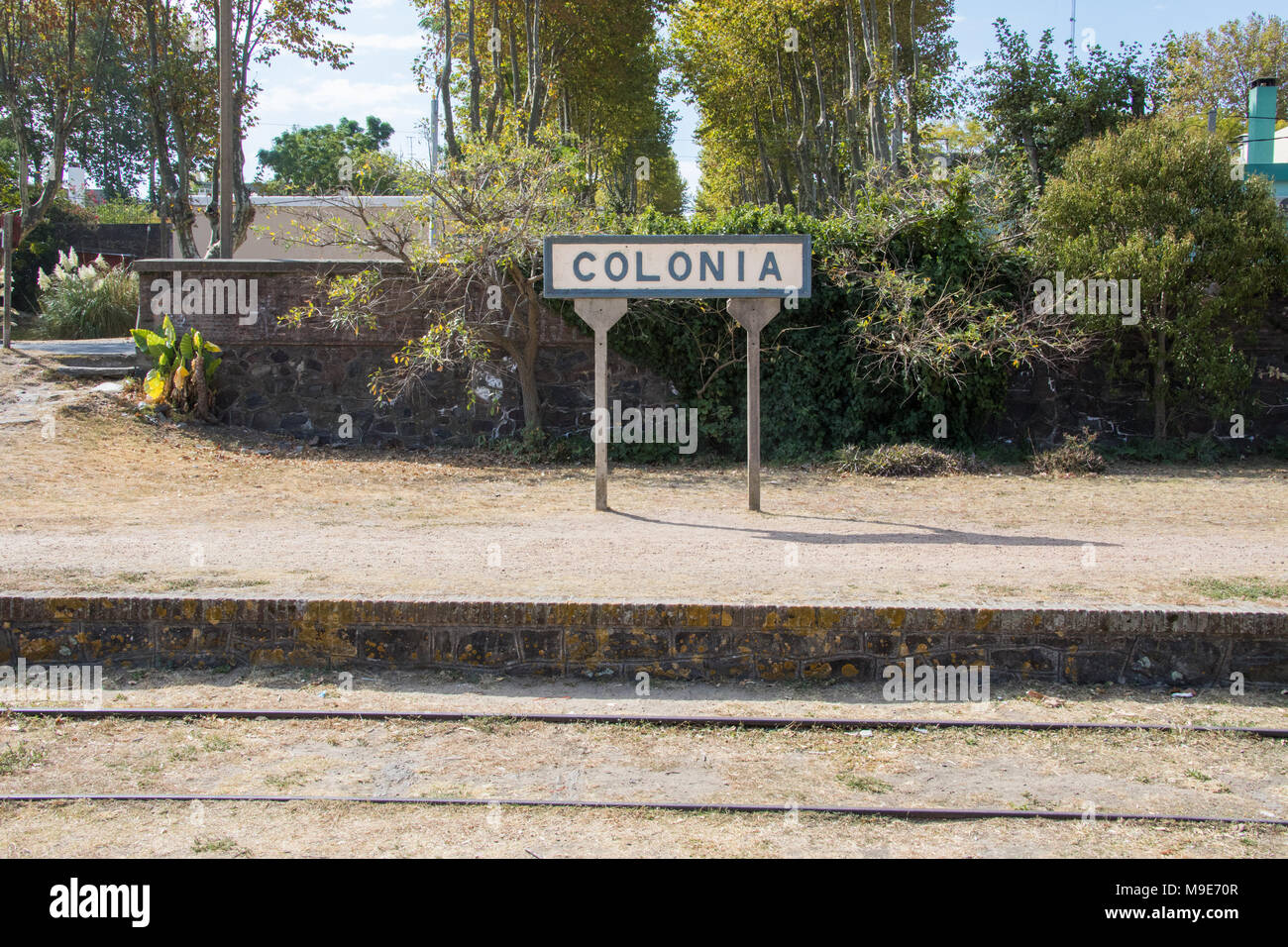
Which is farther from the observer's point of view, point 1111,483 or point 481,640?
point 1111,483

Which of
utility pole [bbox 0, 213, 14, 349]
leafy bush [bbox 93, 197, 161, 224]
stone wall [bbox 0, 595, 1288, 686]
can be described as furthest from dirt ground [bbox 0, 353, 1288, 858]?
leafy bush [bbox 93, 197, 161, 224]

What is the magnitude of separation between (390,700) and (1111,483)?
10.1 metres

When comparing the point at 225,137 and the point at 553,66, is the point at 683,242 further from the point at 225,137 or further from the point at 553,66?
the point at 553,66

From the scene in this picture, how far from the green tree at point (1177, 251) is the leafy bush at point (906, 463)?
110 inches

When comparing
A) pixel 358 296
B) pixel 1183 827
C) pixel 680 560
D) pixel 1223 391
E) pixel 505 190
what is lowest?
pixel 1183 827

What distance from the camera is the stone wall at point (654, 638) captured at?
658 cm

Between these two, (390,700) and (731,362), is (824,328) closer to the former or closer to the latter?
(731,362)

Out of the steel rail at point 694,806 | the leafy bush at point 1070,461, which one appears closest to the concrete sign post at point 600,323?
the steel rail at point 694,806

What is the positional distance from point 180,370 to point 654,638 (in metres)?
11.0

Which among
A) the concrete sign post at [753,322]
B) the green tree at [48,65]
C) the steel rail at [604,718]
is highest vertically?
the green tree at [48,65]

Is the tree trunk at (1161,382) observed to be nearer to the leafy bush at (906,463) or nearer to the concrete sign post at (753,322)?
the leafy bush at (906,463)

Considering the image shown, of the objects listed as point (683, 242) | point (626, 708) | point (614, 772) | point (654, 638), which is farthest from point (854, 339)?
point (614, 772)

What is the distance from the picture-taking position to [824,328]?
604 inches
